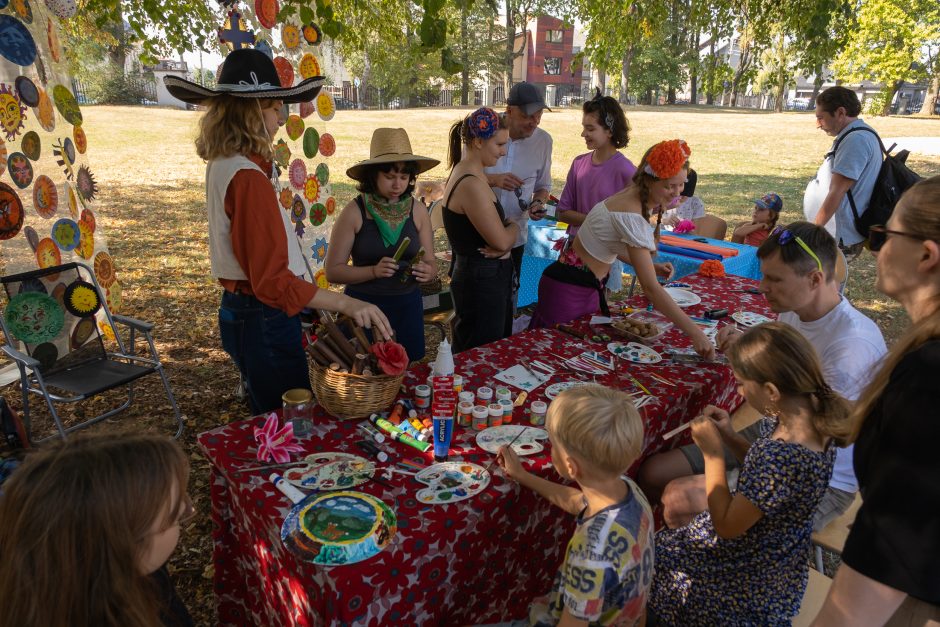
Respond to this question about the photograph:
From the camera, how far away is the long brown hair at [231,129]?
2207 millimetres

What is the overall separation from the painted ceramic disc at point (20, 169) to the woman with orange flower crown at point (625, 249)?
10.9ft

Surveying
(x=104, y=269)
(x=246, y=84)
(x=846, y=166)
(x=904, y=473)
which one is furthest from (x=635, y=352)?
(x=104, y=269)

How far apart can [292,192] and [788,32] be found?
4.80 meters

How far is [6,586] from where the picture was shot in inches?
39.8

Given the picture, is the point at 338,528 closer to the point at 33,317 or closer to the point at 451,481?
the point at 451,481

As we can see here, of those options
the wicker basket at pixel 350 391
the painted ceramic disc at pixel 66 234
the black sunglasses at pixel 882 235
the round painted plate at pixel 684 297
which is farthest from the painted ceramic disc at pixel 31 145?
the black sunglasses at pixel 882 235

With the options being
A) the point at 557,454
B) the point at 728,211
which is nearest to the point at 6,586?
the point at 557,454

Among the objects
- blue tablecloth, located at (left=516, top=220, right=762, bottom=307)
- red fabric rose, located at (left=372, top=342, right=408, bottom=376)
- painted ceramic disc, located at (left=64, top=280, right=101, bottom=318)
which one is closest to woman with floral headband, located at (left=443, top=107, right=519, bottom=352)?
red fabric rose, located at (left=372, top=342, right=408, bottom=376)

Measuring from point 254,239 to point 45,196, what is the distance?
8.69 feet

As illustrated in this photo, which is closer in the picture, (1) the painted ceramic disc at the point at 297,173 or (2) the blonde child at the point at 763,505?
(2) the blonde child at the point at 763,505

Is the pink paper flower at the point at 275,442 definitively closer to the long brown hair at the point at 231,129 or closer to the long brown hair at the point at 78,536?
the long brown hair at the point at 78,536

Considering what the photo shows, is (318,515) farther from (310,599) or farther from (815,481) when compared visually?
(815,481)

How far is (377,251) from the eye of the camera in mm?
3176

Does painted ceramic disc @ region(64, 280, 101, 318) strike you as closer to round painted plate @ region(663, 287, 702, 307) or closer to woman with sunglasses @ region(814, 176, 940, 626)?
round painted plate @ region(663, 287, 702, 307)
